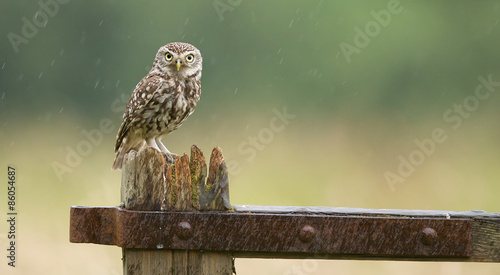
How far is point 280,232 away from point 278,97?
6062mm

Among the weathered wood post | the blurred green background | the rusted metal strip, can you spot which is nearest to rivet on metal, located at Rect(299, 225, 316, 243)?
the rusted metal strip

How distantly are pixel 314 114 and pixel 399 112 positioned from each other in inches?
29.9

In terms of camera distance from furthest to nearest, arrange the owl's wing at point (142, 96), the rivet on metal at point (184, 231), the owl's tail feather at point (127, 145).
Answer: the owl's tail feather at point (127, 145)
the owl's wing at point (142, 96)
the rivet on metal at point (184, 231)

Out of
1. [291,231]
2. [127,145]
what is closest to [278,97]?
[127,145]

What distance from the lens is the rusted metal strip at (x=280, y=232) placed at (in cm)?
185

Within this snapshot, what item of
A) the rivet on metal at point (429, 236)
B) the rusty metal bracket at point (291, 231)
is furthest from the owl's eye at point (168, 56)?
the rivet on metal at point (429, 236)

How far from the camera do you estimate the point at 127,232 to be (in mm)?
1845

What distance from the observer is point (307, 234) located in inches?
74.2

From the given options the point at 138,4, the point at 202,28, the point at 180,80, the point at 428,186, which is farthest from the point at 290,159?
the point at 138,4

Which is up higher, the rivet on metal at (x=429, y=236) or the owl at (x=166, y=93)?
the owl at (x=166, y=93)

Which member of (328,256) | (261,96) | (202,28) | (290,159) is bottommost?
(328,256)

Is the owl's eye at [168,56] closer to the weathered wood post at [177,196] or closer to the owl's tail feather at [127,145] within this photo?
the owl's tail feather at [127,145]

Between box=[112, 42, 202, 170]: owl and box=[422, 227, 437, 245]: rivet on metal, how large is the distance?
7.80 ft

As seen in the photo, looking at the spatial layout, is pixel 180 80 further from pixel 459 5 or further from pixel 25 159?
→ pixel 459 5
